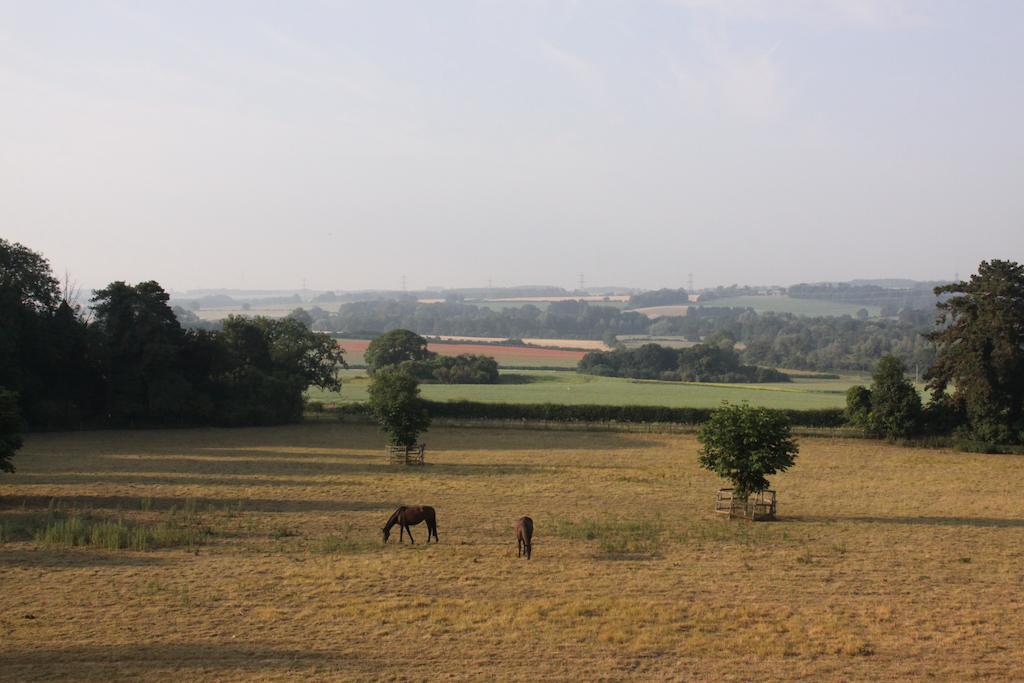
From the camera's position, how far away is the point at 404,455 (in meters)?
41.7

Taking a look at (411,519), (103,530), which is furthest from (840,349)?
(103,530)

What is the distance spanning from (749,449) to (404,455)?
18.4 m

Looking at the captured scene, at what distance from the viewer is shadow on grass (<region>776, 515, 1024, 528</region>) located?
2812 centimetres

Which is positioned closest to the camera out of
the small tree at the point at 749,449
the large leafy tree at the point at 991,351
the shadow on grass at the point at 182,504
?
the shadow on grass at the point at 182,504

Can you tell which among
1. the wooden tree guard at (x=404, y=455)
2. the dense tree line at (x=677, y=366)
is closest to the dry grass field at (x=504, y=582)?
the wooden tree guard at (x=404, y=455)

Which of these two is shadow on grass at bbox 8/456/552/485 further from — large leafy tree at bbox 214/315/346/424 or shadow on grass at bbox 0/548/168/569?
large leafy tree at bbox 214/315/346/424

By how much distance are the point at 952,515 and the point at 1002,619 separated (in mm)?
13547

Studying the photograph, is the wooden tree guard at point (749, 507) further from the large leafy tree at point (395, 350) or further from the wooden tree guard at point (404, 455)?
the large leafy tree at point (395, 350)

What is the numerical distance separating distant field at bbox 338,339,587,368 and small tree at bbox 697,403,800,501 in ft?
269

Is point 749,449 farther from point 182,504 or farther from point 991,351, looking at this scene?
point 991,351

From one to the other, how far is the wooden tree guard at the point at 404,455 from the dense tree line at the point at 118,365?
61.3ft

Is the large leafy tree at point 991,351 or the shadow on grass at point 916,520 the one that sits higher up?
the large leafy tree at point 991,351

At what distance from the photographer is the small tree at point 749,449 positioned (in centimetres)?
2853

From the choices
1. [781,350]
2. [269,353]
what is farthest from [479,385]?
[781,350]
